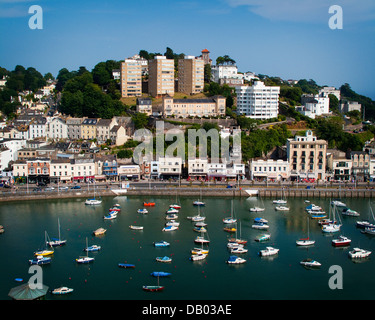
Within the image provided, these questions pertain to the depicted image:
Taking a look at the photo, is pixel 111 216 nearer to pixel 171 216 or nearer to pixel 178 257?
pixel 171 216

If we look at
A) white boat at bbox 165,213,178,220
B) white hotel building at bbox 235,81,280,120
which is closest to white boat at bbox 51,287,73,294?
white boat at bbox 165,213,178,220

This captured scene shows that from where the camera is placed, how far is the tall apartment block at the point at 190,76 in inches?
1261

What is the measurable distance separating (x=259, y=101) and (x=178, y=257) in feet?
57.5

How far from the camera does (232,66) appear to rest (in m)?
37.1

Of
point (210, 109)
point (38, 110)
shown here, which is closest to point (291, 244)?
point (210, 109)

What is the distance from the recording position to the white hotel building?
93.2 ft

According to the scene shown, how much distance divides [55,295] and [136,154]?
13.0 metres

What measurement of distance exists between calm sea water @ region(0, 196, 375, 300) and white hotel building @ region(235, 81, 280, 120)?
11143 millimetres

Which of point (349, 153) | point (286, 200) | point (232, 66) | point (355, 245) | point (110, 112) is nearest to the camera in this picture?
point (355, 245)

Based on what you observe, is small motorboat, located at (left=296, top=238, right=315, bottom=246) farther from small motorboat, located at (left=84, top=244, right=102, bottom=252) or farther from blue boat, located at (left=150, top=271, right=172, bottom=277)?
small motorboat, located at (left=84, top=244, right=102, bottom=252)

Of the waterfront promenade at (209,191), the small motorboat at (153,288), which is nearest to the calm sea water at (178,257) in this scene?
the small motorboat at (153,288)

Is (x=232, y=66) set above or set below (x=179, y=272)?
above

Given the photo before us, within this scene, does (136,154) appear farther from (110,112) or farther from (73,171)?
(110,112)

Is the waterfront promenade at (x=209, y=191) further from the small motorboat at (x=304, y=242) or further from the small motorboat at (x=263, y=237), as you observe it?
the small motorboat at (x=304, y=242)
